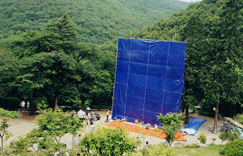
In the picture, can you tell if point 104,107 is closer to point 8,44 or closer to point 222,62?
point 8,44

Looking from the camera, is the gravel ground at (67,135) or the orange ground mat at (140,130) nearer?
the gravel ground at (67,135)

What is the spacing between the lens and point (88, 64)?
1008 inches

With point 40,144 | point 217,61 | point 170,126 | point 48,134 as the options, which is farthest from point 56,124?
point 217,61

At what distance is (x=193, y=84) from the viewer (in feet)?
77.8

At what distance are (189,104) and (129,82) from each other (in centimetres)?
670

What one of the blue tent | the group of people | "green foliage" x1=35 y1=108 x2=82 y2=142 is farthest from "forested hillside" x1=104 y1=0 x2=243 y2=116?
"green foliage" x1=35 y1=108 x2=82 y2=142

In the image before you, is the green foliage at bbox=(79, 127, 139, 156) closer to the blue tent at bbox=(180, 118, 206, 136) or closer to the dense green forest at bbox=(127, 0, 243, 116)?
the blue tent at bbox=(180, 118, 206, 136)

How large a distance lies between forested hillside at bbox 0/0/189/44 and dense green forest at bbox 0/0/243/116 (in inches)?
611

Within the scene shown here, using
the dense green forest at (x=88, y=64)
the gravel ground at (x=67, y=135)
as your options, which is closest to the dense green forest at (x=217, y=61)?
the dense green forest at (x=88, y=64)

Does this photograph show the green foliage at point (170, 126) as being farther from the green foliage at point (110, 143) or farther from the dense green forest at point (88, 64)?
the dense green forest at point (88, 64)

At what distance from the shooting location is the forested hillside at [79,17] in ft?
146

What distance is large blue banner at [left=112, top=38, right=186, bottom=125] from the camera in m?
21.8

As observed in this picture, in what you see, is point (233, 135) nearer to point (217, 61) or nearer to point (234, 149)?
point (234, 149)

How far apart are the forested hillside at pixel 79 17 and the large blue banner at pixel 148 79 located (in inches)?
768
